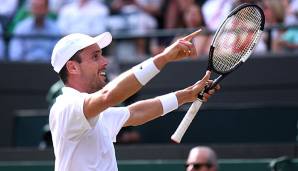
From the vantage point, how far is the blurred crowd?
10508 millimetres

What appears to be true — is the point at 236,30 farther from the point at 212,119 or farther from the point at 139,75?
the point at 212,119

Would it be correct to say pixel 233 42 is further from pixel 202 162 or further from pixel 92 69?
pixel 202 162

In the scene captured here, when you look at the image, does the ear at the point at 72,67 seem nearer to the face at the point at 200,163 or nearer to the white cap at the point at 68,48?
the white cap at the point at 68,48

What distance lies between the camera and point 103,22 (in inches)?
431

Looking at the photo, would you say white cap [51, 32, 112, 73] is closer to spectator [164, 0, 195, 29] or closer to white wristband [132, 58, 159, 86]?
white wristband [132, 58, 159, 86]

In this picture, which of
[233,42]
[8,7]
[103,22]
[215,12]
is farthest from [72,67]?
[8,7]

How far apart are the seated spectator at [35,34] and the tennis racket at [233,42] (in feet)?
17.2

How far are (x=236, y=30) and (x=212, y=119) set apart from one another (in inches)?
143

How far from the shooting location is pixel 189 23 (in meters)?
10.6

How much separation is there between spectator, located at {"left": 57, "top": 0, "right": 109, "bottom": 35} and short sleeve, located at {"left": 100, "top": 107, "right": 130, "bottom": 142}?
5439mm

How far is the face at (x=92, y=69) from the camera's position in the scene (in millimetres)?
5156

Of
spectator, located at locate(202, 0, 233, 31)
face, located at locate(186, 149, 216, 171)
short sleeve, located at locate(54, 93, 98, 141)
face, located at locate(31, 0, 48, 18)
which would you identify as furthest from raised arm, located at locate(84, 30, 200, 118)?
face, located at locate(31, 0, 48, 18)

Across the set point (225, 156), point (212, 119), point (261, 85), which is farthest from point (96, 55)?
point (261, 85)

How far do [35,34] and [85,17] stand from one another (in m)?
0.61
